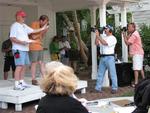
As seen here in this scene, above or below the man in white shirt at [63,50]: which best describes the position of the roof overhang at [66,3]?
above

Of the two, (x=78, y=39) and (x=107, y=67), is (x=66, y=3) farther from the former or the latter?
(x=78, y=39)

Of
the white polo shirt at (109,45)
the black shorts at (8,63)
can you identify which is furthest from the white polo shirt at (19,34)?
the black shorts at (8,63)

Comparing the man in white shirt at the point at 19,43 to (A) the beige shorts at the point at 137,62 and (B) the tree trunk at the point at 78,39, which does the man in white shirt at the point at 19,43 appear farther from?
(B) the tree trunk at the point at 78,39

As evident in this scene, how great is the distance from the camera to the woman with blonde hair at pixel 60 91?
3400 mm

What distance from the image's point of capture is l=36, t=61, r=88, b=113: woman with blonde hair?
340 centimetres

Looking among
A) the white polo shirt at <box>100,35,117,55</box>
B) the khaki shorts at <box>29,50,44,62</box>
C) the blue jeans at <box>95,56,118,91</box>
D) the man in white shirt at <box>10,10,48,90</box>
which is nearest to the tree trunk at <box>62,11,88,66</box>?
the blue jeans at <box>95,56,118,91</box>

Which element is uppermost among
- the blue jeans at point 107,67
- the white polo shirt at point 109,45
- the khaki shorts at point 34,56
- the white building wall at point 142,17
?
the white building wall at point 142,17

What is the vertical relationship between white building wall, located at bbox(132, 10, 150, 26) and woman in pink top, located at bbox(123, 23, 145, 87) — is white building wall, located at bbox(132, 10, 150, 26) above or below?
above

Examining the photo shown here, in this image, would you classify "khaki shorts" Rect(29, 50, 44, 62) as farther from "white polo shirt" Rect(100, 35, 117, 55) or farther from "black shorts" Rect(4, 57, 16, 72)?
"black shorts" Rect(4, 57, 16, 72)

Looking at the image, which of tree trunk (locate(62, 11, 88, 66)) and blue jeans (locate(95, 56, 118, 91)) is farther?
tree trunk (locate(62, 11, 88, 66))

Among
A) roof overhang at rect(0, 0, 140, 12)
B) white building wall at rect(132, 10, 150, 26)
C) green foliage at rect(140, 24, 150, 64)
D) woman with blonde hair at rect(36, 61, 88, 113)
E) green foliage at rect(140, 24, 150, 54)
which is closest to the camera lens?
woman with blonde hair at rect(36, 61, 88, 113)

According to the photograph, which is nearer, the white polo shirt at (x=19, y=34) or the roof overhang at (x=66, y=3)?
the white polo shirt at (x=19, y=34)

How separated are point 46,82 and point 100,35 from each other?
23.1 feet

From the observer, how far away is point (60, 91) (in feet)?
11.1
